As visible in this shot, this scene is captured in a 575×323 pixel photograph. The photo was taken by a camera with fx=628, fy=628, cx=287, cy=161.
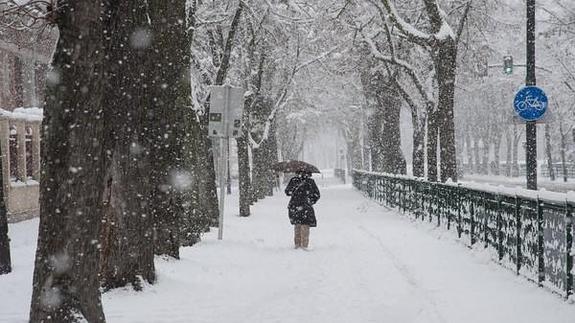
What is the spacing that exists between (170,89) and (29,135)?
51.0 feet

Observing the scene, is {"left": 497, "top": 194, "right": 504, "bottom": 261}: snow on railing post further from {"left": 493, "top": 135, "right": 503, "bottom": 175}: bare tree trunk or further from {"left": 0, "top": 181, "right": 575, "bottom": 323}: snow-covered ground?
{"left": 493, "top": 135, "right": 503, "bottom": 175}: bare tree trunk

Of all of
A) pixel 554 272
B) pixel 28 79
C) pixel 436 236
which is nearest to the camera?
pixel 554 272

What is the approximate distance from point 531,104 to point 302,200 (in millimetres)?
4908

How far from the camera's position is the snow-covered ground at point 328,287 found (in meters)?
6.74

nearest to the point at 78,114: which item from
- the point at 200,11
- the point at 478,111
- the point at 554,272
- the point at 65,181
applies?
the point at 65,181

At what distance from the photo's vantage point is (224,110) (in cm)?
1295

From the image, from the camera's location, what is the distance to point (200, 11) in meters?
18.3

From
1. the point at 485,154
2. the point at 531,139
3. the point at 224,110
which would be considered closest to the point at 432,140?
the point at 531,139

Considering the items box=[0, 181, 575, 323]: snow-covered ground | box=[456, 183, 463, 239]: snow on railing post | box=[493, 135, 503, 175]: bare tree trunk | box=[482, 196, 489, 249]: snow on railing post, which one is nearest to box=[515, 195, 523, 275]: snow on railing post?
box=[0, 181, 575, 323]: snow-covered ground

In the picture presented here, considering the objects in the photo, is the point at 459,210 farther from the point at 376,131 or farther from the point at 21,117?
the point at 376,131

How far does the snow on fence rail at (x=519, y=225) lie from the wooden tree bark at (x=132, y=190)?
4832mm

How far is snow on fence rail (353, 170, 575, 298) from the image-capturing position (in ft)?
23.2

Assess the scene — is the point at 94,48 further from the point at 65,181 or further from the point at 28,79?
the point at 28,79

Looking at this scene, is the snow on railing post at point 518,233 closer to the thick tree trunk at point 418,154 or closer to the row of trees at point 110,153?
the row of trees at point 110,153
